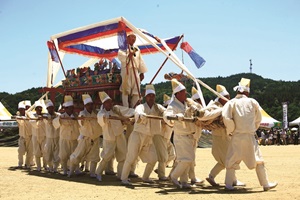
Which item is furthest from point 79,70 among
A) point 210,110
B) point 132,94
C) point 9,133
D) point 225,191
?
point 9,133

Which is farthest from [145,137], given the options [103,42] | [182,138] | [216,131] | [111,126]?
[103,42]

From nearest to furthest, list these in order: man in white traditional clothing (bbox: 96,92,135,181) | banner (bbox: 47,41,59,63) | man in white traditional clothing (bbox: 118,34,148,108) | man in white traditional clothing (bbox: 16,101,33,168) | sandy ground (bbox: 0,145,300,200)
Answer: sandy ground (bbox: 0,145,300,200)
man in white traditional clothing (bbox: 96,92,135,181)
man in white traditional clothing (bbox: 118,34,148,108)
banner (bbox: 47,41,59,63)
man in white traditional clothing (bbox: 16,101,33,168)

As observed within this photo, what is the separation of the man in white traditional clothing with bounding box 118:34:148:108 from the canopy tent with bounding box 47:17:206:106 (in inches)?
19.9

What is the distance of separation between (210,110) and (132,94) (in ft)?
9.59

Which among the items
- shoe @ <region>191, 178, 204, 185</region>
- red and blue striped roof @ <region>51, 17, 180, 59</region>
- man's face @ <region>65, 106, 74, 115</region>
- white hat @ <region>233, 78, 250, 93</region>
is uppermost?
red and blue striped roof @ <region>51, 17, 180, 59</region>

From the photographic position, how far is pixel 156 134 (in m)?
9.86

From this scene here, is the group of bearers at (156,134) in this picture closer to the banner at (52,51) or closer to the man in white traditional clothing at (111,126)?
the man in white traditional clothing at (111,126)

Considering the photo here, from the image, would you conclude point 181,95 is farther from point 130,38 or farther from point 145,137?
point 130,38

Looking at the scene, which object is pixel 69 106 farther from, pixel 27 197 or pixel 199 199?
pixel 199 199

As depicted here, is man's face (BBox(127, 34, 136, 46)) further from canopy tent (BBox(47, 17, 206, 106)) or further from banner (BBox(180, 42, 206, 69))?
banner (BBox(180, 42, 206, 69))

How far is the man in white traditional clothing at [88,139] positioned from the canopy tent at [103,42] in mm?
1732

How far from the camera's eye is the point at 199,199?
7.07 m

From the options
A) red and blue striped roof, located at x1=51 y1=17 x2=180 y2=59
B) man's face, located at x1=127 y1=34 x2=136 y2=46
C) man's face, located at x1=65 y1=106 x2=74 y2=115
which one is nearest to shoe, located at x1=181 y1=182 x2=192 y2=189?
red and blue striped roof, located at x1=51 y1=17 x2=180 y2=59

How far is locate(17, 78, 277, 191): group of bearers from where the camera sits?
25.5 ft
